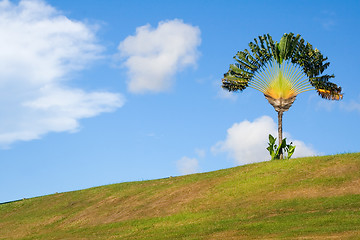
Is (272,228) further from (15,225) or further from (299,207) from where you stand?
(15,225)

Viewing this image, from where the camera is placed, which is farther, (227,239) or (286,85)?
(286,85)

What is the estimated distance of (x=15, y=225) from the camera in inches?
1565

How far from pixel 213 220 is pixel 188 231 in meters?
2.07

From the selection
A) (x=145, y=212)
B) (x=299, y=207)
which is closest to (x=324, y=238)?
(x=299, y=207)

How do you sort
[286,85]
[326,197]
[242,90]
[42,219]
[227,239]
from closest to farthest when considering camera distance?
[227,239]
[326,197]
[42,219]
[286,85]
[242,90]

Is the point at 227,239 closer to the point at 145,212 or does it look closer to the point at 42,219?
the point at 145,212

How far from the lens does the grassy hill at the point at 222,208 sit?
23781 millimetres

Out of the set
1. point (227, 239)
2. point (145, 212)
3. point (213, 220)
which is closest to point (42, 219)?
point (145, 212)

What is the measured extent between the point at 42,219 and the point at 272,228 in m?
22.1

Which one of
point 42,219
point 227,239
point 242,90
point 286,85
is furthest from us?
point 242,90

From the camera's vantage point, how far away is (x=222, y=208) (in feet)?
98.7

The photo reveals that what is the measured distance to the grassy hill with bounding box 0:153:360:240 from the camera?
2378 cm

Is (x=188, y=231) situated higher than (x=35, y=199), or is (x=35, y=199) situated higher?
(x=35, y=199)

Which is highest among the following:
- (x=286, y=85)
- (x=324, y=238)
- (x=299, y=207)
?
(x=286, y=85)
